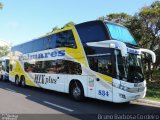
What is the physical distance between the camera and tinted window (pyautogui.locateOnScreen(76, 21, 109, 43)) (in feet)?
38.1

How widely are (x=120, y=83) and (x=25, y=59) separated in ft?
36.4

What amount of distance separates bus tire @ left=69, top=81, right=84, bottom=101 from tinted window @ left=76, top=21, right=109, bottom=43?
89.9 inches

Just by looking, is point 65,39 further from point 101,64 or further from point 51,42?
point 101,64

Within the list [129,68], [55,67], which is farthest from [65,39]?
[129,68]

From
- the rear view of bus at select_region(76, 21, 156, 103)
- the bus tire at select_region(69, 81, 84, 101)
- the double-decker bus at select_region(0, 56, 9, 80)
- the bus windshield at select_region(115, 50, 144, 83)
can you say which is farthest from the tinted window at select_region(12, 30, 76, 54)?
the double-decker bus at select_region(0, 56, 9, 80)

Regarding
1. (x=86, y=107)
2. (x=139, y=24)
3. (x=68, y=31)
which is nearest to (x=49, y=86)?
(x=68, y=31)

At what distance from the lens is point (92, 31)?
→ 12.2 m

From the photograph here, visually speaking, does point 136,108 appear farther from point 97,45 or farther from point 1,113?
point 1,113

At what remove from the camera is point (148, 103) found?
12.8 meters

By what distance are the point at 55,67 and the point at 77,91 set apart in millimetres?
2785

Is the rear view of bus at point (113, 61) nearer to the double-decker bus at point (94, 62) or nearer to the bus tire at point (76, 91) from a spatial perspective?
the double-decker bus at point (94, 62)

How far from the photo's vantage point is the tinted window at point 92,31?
1160 centimetres

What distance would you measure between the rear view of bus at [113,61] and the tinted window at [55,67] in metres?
1.38

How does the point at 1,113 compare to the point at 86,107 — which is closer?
the point at 1,113
